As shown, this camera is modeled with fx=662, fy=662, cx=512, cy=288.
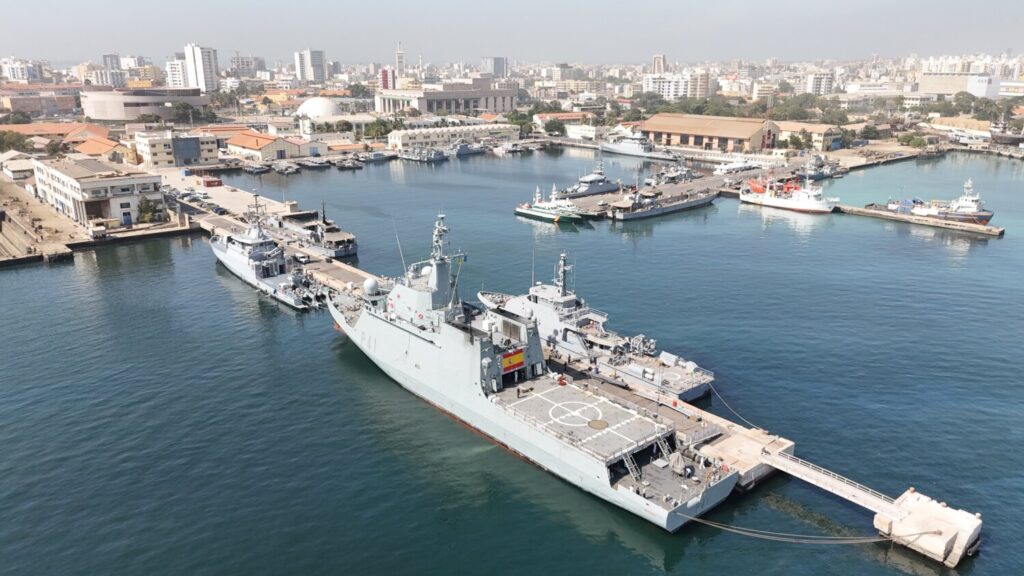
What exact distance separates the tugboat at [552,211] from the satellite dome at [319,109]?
118m

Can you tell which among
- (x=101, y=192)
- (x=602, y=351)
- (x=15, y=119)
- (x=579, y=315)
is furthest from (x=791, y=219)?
(x=15, y=119)

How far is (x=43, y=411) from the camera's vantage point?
109ft

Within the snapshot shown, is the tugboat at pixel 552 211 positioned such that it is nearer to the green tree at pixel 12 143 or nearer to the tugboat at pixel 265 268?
the tugboat at pixel 265 268

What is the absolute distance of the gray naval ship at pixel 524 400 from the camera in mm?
26344

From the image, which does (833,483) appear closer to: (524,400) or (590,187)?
(524,400)

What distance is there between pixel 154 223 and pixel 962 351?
7445cm

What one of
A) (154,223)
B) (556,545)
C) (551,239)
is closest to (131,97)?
(154,223)

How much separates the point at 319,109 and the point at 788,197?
140050 mm

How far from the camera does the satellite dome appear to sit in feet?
607

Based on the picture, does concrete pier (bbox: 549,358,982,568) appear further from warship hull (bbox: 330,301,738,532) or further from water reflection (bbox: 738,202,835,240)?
water reflection (bbox: 738,202,835,240)

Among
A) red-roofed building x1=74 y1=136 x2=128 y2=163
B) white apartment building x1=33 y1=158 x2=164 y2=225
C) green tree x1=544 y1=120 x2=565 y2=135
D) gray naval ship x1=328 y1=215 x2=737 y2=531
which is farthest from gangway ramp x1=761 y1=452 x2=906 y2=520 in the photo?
green tree x1=544 y1=120 x2=565 y2=135

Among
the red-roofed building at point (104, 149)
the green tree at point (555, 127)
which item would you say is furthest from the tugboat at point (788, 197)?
the red-roofed building at point (104, 149)

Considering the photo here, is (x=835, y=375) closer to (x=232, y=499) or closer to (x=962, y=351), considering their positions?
(x=962, y=351)

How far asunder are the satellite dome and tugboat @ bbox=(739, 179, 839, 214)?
12719cm
